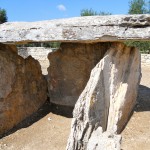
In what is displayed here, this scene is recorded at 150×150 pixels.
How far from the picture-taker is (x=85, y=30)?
6.55 metres

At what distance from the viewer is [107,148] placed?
4.75 metres

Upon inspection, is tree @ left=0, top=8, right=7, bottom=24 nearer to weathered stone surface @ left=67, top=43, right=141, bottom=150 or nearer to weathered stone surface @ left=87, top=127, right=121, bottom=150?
weathered stone surface @ left=67, top=43, right=141, bottom=150

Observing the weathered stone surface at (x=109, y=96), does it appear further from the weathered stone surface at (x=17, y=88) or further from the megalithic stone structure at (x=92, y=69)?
the weathered stone surface at (x=17, y=88)

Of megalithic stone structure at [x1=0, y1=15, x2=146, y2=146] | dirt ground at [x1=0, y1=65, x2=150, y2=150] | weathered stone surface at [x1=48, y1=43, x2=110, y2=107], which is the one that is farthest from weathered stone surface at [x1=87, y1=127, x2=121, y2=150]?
weathered stone surface at [x1=48, y1=43, x2=110, y2=107]

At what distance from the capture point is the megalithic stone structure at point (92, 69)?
243 inches

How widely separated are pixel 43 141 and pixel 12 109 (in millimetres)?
1192

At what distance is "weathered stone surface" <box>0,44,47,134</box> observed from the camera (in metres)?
7.70

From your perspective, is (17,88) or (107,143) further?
(17,88)

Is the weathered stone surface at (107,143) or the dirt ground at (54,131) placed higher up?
the weathered stone surface at (107,143)

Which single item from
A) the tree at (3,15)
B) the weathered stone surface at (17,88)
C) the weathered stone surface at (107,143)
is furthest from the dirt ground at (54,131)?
the tree at (3,15)

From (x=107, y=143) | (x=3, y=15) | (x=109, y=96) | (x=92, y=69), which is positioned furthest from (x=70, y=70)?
(x=3, y=15)

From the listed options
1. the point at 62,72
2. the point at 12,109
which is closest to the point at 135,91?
the point at 62,72

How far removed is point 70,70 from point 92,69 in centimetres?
97

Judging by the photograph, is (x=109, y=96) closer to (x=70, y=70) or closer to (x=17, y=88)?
(x=70, y=70)
